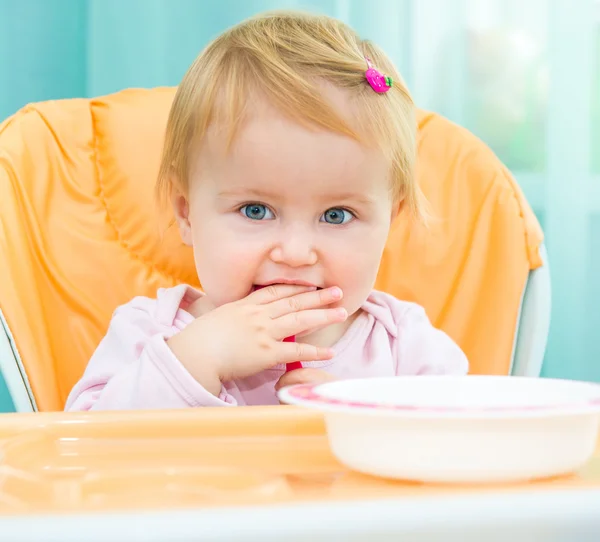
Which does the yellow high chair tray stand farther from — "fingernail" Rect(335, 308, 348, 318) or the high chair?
the high chair

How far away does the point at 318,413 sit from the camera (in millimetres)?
564

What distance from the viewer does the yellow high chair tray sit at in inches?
14.7

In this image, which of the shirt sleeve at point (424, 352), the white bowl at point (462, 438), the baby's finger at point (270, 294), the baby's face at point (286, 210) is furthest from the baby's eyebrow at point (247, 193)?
the white bowl at point (462, 438)

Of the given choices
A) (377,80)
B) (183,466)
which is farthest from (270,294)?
(183,466)

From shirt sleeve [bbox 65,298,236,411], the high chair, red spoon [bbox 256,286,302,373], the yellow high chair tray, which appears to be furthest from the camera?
the high chair

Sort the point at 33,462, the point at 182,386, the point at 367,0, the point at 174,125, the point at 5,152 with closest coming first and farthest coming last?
the point at 33,462 → the point at 182,386 → the point at 174,125 → the point at 5,152 → the point at 367,0

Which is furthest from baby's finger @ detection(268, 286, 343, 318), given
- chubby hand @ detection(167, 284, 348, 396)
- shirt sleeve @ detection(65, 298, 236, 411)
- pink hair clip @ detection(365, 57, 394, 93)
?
pink hair clip @ detection(365, 57, 394, 93)

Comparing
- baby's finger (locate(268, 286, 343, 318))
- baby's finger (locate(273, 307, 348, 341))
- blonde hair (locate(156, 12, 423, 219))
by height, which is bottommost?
baby's finger (locate(273, 307, 348, 341))

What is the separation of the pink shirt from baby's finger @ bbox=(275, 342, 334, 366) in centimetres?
7

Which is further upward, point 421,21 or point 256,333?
point 421,21

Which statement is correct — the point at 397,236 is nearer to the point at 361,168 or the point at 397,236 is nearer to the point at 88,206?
the point at 361,168

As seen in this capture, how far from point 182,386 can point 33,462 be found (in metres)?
0.34

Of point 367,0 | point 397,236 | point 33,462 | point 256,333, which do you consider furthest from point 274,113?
point 367,0

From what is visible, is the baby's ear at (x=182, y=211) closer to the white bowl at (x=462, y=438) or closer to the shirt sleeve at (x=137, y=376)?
the shirt sleeve at (x=137, y=376)
